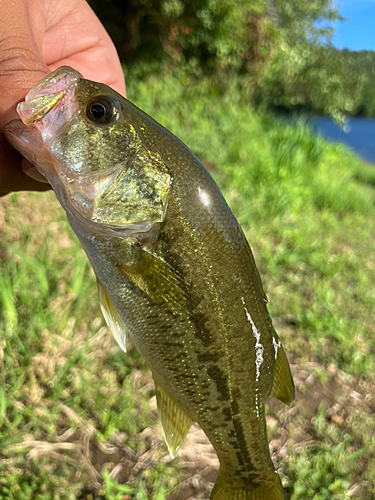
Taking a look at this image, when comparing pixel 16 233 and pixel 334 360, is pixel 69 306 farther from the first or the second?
pixel 334 360

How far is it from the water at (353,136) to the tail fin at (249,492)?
285 inches

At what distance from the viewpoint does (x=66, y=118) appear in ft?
4.38

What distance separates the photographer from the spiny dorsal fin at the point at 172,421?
158 cm

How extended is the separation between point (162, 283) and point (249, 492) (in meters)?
0.91

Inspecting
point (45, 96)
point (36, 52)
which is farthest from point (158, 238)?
point (36, 52)

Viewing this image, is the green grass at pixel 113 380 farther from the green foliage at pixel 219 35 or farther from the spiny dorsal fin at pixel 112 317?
the green foliage at pixel 219 35

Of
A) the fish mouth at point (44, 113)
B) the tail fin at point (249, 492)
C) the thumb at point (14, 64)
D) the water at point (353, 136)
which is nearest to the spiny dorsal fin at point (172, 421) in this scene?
the tail fin at point (249, 492)

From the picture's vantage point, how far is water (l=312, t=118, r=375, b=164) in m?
10.9

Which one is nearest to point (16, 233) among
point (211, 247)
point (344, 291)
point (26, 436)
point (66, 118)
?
point (26, 436)

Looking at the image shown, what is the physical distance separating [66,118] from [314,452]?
239cm

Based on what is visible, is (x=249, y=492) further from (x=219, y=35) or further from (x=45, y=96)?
(x=219, y=35)

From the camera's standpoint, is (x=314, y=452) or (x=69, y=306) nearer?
(x=314, y=452)

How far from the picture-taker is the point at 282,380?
158 centimetres

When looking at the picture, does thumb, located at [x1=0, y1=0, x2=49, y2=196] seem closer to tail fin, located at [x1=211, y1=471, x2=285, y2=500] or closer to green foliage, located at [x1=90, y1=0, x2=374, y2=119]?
tail fin, located at [x1=211, y1=471, x2=285, y2=500]
